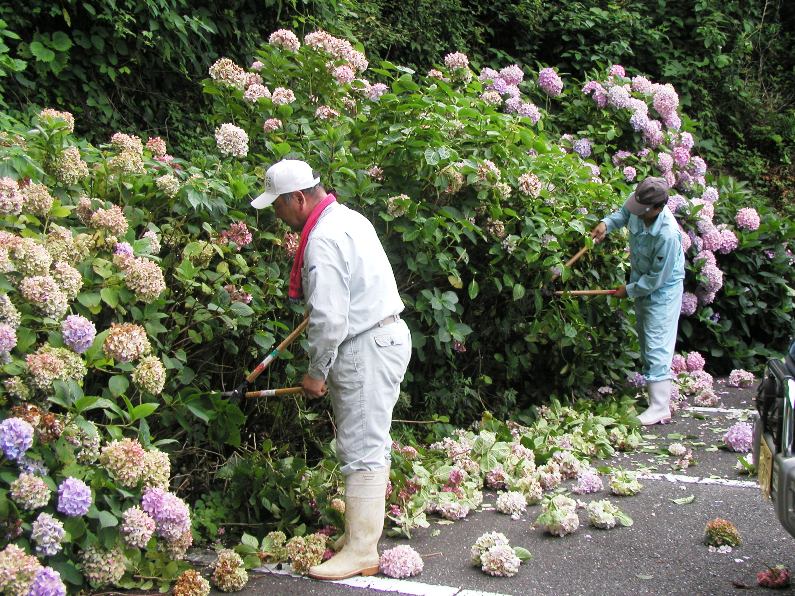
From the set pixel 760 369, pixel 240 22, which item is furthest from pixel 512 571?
pixel 240 22

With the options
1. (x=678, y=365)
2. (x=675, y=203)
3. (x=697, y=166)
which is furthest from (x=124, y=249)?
(x=697, y=166)

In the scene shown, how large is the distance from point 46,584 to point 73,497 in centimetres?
29

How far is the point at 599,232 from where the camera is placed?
21.5 ft

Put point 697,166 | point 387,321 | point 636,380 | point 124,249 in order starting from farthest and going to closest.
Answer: point 697,166 < point 636,380 < point 387,321 < point 124,249

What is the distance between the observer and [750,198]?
9453mm

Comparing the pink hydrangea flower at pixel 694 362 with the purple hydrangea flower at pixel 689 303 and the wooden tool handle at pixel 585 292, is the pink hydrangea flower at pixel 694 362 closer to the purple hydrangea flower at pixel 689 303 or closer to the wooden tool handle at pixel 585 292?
the purple hydrangea flower at pixel 689 303

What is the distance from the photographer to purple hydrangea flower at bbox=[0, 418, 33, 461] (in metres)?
2.85

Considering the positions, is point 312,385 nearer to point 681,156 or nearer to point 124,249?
point 124,249

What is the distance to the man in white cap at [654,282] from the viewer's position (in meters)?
6.50

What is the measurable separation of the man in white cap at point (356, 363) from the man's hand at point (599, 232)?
3.05m

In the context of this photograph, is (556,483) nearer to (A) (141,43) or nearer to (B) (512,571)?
(B) (512,571)

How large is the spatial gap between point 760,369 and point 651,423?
7.15ft

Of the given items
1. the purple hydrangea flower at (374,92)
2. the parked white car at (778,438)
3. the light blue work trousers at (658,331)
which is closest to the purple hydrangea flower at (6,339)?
the parked white car at (778,438)

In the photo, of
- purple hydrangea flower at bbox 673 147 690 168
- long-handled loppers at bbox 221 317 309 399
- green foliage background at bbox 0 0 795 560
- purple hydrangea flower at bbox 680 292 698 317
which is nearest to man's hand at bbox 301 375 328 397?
long-handled loppers at bbox 221 317 309 399
